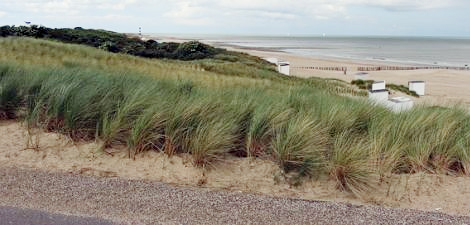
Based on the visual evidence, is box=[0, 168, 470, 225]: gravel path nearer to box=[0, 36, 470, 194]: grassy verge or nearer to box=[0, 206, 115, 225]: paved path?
box=[0, 206, 115, 225]: paved path

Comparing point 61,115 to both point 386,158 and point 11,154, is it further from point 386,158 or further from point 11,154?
point 386,158

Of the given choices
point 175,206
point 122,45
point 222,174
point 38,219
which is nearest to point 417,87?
point 122,45

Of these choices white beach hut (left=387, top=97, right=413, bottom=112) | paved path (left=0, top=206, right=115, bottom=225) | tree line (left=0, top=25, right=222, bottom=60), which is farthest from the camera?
tree line (left=0, top=25, right=222, bottom=60)

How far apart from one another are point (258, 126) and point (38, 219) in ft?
9.82

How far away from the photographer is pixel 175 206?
4.20 m

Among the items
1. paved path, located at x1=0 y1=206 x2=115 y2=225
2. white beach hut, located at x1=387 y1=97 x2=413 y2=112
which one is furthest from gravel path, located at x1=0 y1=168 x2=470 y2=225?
white beach hut, located at x1=387 y1=97 x2=413 y2=112

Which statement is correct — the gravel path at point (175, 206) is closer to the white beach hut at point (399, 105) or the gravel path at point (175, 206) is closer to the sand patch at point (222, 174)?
the sand patch at point (222, 174)

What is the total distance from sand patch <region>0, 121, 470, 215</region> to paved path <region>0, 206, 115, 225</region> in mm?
1256

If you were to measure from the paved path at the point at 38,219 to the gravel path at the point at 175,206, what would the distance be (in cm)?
10

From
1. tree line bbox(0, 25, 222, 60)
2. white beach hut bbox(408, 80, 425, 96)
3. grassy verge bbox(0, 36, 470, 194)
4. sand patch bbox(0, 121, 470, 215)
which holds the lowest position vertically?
white beach hut bbox(408, 80, 425, 96)

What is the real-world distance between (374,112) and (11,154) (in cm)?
494

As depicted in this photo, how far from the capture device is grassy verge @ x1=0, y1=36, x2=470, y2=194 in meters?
5.34

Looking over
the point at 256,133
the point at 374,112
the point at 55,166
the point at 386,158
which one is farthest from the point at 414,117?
the point at 55,166

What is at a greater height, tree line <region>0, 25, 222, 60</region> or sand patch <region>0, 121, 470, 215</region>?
tree line <region>0, 25, 222, 60</region>
